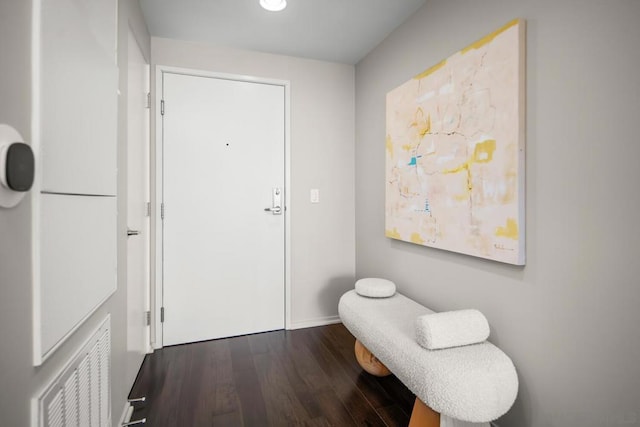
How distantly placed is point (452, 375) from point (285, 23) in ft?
7.59

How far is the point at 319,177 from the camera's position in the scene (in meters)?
2.72

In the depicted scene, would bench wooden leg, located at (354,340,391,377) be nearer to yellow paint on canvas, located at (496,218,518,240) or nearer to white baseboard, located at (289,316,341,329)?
white baseboard, located at (289,316,341,329)

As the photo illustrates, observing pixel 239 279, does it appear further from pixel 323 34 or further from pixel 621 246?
pixel 621 246

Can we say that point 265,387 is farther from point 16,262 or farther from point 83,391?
point 16,262

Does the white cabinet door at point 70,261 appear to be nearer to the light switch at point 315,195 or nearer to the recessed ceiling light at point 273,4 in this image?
the recessed ceiling light at point 273,4

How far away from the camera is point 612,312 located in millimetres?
1013

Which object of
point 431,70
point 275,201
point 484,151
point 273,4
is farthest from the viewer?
point 275,201

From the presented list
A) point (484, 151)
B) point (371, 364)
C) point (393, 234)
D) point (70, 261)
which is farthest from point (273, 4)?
point (371, 364)

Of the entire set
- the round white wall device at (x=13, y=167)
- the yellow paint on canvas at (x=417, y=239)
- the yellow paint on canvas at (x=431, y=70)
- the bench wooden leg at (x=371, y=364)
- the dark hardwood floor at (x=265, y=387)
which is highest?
the yellow paint on canvas at (x=431, y=70)

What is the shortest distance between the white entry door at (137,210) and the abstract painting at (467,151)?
1708mm

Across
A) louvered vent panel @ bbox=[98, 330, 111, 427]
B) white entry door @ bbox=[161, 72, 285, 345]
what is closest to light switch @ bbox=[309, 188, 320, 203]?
white entry door @ bbox=[161, 72, 285, 345]

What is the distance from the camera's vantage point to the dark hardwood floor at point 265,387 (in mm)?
1562

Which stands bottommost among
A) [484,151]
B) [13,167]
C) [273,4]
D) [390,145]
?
[13,167]

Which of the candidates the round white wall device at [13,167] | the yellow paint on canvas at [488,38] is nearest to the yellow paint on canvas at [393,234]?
the yellow paint on canvas at [488,38]
